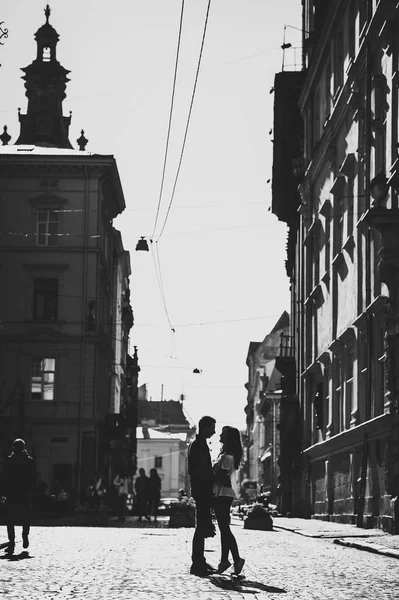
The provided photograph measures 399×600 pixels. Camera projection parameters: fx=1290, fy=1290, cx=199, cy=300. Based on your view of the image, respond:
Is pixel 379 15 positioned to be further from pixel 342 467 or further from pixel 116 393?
pixel 116 393

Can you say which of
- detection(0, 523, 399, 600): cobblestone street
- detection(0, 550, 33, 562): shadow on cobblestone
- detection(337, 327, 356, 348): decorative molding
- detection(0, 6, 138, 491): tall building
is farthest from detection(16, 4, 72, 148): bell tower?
detection(0, 550, 33, 562): shadow on cobblestone

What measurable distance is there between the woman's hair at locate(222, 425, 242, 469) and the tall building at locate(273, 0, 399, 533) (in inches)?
449

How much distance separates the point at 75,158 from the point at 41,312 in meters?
7.22

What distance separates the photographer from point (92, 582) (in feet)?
41.2

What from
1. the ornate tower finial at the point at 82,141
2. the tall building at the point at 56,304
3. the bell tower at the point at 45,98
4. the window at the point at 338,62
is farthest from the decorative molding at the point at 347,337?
the bell tower at the point at 45,98

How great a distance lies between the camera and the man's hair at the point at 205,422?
13.6 metres

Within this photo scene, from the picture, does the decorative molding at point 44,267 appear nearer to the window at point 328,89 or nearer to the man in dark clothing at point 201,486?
the window at point 328,89

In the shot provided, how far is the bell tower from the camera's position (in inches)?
2788

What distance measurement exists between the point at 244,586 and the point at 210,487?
177 centimetres

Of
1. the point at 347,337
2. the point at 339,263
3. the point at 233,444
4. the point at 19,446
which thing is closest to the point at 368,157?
the point at 347,337

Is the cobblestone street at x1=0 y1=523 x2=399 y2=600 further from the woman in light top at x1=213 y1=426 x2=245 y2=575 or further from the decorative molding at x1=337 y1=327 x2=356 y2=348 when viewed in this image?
the decorative molding at x1=337 y1=327 x2=356 y2=348

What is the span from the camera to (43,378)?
5731 centimetres

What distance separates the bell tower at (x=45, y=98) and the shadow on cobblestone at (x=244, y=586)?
59.0 meters

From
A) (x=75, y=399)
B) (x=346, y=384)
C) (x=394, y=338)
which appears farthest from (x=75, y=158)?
(x=394, y=338)
